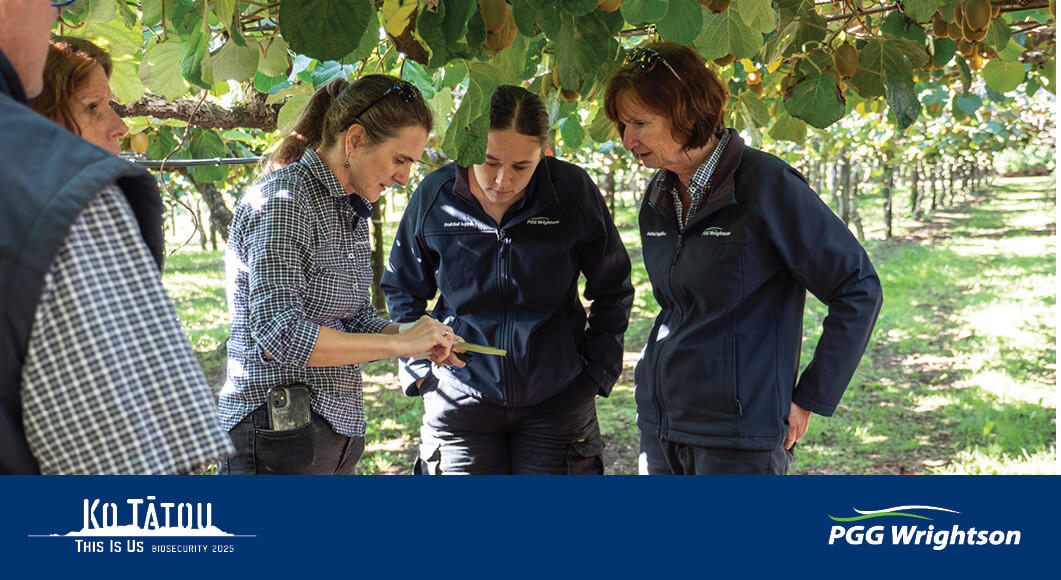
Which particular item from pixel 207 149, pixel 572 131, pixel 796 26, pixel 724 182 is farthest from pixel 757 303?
pixel 207 149

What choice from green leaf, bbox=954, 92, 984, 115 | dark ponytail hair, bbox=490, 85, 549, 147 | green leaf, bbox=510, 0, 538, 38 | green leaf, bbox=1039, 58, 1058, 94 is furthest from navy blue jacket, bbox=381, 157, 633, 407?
green leaf, bbox=1039, 58, 1058, 94

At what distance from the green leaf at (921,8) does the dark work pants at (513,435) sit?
4.15 feet

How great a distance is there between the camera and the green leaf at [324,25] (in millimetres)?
1368

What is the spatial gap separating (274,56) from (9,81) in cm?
108

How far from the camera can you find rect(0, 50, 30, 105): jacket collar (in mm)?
1002

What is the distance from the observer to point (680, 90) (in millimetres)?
2127

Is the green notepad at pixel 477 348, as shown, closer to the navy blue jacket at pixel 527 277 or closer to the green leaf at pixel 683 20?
the navy blue jacket at pixel 527 277

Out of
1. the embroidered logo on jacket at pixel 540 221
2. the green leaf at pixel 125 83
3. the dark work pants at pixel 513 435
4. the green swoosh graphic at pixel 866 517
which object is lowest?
the dark work pants at pixel 513 435

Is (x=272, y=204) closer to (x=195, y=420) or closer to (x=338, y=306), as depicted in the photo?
(x=338, y=306)

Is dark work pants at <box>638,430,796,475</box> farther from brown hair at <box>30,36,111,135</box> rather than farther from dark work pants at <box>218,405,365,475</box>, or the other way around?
brown hair at <box>30,36,111,135</box>

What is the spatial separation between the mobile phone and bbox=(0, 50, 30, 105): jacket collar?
1072mm

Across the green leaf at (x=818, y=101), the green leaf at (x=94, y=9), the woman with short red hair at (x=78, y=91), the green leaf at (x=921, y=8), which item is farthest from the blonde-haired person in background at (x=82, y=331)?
the green leaf at (x=818, y=101)

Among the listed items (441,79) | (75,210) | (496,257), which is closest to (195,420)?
(75,210)

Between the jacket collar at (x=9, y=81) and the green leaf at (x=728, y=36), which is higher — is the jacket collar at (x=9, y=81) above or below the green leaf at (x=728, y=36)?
below
